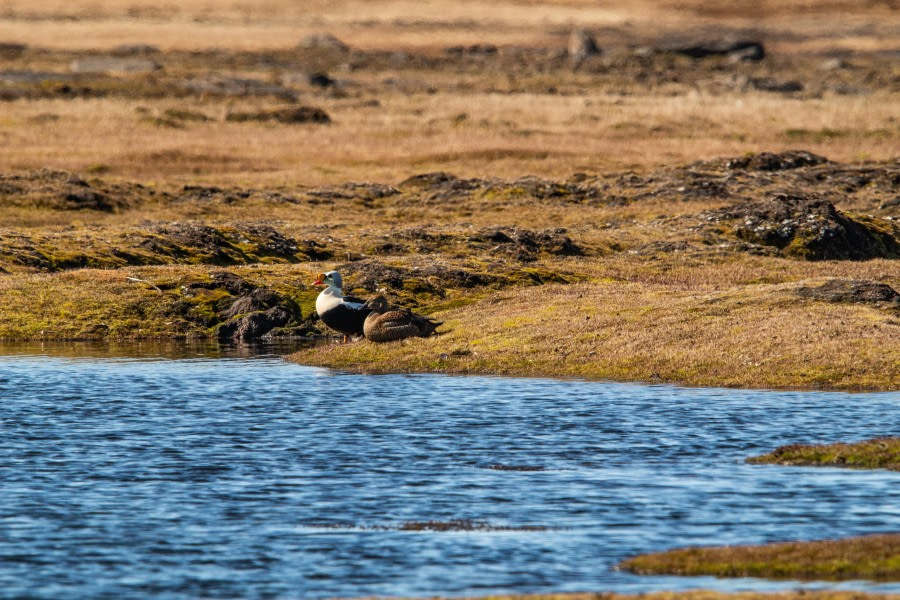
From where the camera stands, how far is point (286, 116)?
94375 millimetres

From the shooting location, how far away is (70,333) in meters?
39.8

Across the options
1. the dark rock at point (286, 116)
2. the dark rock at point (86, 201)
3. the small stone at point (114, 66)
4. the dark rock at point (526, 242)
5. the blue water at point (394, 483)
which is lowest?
the blue water at point (394, 483)

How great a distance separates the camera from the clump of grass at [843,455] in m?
20.7

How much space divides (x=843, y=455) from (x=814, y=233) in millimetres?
34340

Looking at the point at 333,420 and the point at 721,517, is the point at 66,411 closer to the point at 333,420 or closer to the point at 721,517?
the point at 333,420

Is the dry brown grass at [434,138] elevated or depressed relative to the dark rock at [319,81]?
depressed

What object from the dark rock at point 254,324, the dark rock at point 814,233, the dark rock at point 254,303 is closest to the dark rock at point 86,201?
the dark rock at point 254,303

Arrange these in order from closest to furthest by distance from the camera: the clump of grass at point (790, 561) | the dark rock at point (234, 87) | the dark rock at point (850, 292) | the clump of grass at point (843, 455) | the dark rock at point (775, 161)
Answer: the clump of grass at point (790, 561)
the clump of grass at point (843, 455)
the dark rock at point (850, 292)
the dark rock at point (775, 161)
the dark rock at point (234, 87)

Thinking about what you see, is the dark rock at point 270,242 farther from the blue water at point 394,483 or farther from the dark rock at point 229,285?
the blue water at point 394,483

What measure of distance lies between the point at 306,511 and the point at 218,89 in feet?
354

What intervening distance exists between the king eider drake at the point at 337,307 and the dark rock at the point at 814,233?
24440mm

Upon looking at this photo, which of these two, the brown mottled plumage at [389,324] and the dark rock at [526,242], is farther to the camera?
the dark rock at [526,242]

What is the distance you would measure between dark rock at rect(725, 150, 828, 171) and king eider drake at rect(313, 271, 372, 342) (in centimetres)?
4155

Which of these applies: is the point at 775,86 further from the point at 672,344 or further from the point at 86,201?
the point at 672,344
